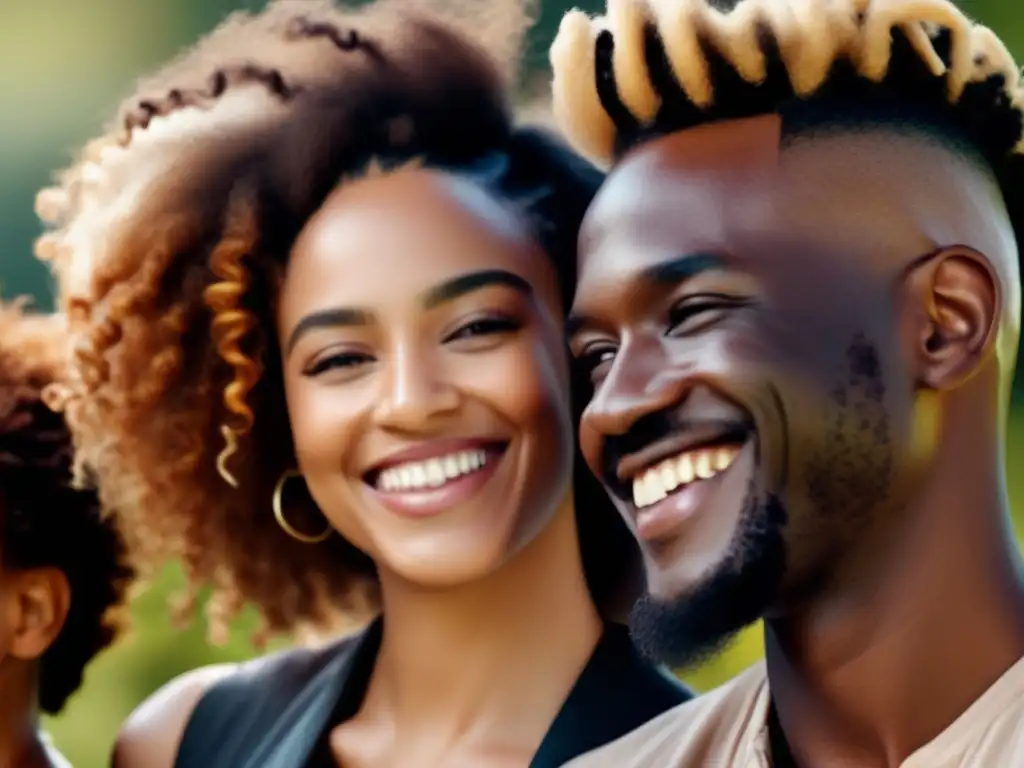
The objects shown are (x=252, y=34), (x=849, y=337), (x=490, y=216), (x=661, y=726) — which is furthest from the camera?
(x=252, y=34)

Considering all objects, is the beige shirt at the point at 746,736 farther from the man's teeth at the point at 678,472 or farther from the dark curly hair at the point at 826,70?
the dark curly hair at the point at 826,70

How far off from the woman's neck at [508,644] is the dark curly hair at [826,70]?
0.34 meters

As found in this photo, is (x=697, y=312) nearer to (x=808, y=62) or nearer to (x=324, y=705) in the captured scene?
(x=808, y=62)

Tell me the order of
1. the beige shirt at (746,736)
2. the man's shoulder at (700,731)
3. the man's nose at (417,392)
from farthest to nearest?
the man's nose at (417,392)
the man's shoulder at (700,731)
the beige shirt at (746,736)

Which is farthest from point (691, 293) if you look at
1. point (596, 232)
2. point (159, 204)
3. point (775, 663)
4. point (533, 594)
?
point (159, 204)

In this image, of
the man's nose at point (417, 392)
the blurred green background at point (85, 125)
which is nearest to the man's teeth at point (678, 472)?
the man's nose at point (417, 392)

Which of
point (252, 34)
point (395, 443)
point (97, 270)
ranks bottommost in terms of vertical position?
point (395, 443)

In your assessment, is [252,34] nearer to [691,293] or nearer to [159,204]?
[159,204]

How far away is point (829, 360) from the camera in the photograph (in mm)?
746

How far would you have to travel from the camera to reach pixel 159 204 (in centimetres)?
110

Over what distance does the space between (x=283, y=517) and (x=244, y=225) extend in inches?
9.4

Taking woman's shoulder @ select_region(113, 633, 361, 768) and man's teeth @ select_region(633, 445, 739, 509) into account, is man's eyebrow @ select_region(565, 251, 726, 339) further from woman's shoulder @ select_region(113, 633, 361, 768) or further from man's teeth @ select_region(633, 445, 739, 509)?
woman's shoulder @ select_region(113, 633, 361, 768)

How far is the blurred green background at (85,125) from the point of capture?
1218 millimetres

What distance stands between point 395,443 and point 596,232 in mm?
247
